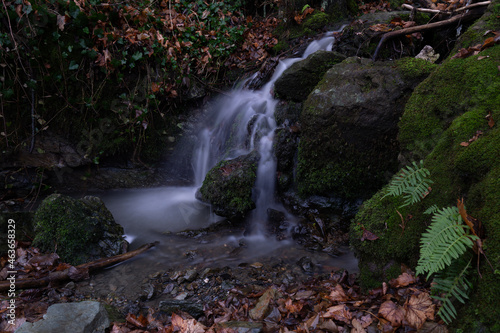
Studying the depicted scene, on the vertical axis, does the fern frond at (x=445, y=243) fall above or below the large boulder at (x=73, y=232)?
above

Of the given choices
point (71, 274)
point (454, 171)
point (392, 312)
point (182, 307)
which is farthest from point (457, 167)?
point (71, 274)

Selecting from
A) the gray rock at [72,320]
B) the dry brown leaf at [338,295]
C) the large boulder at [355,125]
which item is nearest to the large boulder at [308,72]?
the large boulder at [355,125]

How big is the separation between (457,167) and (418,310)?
115cm

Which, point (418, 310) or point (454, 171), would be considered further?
point (454, 171)

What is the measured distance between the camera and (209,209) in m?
5.32

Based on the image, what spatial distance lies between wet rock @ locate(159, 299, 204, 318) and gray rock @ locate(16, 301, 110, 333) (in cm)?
54

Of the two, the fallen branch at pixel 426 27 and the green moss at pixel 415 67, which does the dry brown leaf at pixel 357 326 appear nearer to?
the green moss at pixel 415 67

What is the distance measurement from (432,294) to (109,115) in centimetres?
581

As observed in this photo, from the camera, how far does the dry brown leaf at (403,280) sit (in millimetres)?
2250

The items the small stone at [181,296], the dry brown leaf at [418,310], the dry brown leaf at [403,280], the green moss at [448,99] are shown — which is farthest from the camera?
the small stone at [181,296]

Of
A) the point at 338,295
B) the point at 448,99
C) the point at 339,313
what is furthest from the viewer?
the point at 448,99

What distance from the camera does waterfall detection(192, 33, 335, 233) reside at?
5.20 m

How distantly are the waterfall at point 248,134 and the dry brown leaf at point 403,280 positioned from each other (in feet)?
8.58

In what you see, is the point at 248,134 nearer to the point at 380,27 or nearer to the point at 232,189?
the point at 232,189
